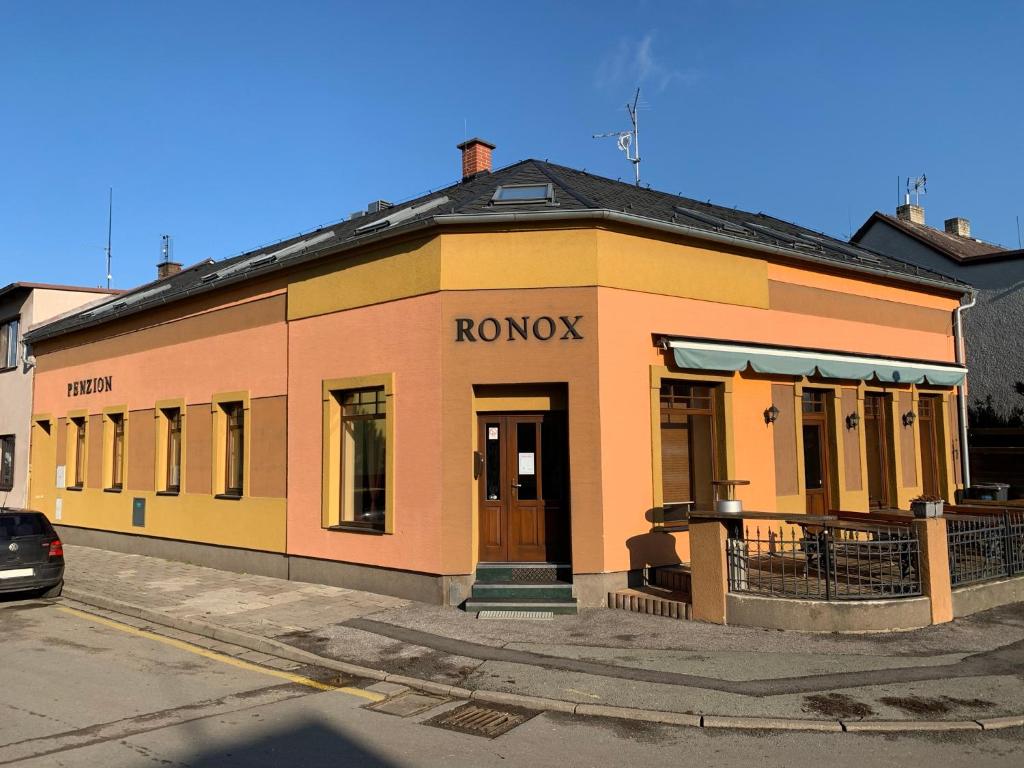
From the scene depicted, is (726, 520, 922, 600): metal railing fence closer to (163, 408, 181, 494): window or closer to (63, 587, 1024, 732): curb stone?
(63, 587, 1024, 732): curb stone

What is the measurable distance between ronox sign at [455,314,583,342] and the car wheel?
7.14 m

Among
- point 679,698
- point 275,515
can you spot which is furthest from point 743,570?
point 275,515

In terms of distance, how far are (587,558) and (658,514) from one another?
4.30 ft

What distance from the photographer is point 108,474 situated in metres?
17.3

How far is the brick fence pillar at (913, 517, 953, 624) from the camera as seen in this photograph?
8.69m

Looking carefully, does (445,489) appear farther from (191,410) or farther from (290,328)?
(191,410)

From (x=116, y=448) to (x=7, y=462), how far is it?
679 cm

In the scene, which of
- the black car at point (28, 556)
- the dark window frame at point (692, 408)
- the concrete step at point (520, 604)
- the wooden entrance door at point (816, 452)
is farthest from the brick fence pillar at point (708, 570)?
the black car at point (28, 556)

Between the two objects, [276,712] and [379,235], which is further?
[379,235]

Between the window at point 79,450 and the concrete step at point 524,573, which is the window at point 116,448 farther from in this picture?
the concrete step at point 524,573

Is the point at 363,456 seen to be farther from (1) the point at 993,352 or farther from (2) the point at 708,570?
(1) the point at 993,352

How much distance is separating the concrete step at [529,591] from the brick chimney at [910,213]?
2196 cm

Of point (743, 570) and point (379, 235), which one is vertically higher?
point (379, 235)

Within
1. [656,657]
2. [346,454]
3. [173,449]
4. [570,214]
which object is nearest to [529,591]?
[656,657]
